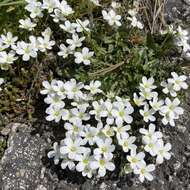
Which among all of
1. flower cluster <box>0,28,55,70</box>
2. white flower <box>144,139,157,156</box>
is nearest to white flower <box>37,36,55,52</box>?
flower cluster <box>0,28,55,70</box>

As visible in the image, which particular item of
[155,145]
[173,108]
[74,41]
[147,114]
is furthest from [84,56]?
[155,145]

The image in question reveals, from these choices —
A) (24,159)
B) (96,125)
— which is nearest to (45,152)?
(24,159)

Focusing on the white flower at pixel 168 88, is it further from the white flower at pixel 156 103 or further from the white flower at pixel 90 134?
the white flower at pixel 90 134

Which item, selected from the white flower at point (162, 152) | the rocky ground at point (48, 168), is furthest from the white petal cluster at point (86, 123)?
the white flower at point (162, 152)

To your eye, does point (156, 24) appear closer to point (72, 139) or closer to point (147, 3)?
point (147, 3)

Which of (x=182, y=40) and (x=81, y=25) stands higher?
(x=81, y=25)

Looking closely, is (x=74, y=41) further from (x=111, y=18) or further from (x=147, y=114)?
(x=147, y=114)

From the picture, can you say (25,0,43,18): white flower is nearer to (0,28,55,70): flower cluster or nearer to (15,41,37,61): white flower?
(0,28,55,70): flower cluster
